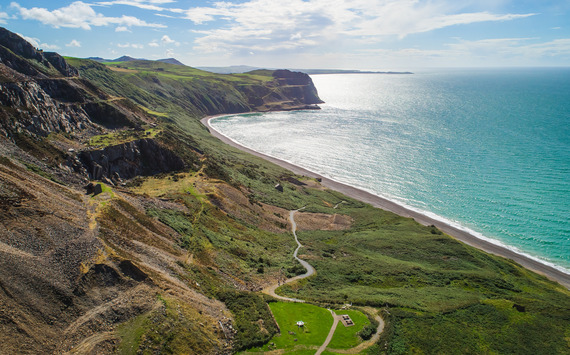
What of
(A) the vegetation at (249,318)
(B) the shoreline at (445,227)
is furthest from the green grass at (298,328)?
(B) the shoreline at (445,227)

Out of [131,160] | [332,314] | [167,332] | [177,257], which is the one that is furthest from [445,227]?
[131,160]

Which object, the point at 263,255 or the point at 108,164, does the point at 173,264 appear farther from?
the point at 108,164

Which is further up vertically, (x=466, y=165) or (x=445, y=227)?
(x=466, y=165)

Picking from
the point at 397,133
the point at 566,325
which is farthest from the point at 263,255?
the point at 397,133

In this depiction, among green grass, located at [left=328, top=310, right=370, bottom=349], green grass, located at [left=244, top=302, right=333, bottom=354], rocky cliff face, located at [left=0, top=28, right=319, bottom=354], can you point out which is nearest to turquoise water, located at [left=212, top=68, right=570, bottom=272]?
Result: green grass, located at [left=328, top=310, right=370, bottom=349]

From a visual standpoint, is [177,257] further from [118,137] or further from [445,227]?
[445,227]

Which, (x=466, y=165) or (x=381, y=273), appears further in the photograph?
(x=466, y=165)
